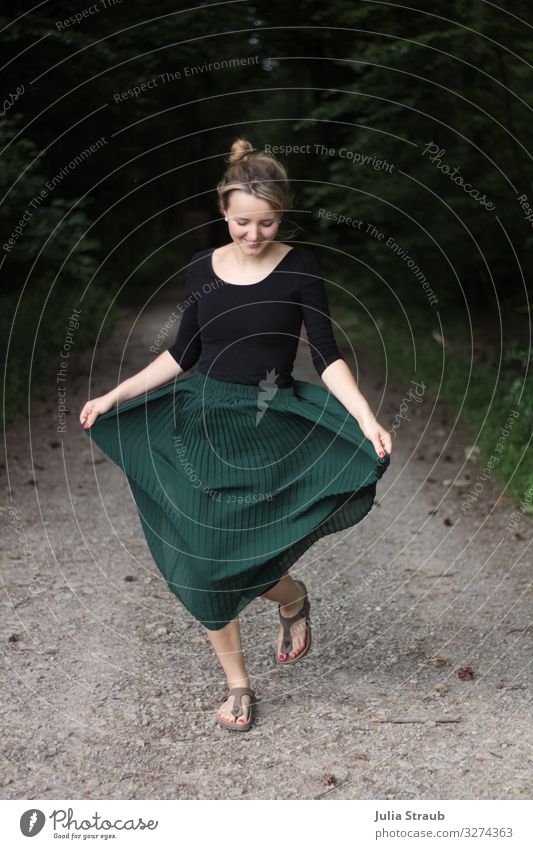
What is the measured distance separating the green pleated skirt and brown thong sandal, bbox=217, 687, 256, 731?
274mm

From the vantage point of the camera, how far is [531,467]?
6.61 m

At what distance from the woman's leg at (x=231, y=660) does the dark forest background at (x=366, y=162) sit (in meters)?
3.10

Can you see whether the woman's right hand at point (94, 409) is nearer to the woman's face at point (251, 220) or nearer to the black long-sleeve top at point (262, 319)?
the black long-sleeve top at point (262, 319)

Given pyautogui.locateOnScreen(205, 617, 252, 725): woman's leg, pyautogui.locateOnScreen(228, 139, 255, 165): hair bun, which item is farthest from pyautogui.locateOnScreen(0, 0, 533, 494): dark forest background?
pyautogui.locateOnScreen(205, 617, 252, 725): woman's leg

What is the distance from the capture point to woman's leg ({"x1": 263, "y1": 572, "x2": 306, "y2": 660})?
154 inches

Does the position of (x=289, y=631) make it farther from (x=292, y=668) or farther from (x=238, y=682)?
(x=238, y=682)

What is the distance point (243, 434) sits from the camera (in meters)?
3.57

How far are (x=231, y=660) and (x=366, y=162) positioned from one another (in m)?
8.30

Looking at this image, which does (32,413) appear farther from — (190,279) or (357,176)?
(190,279)

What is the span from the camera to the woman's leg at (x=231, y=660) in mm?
3572

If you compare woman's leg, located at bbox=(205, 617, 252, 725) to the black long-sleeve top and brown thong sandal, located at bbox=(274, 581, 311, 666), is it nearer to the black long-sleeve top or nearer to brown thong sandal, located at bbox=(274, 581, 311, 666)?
brown thong sandal, located at bbox=(274, 581, 311, 666)

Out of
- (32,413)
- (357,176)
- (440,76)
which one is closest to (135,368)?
(32,413)

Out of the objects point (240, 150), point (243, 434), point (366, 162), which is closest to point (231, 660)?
point (243, 434)

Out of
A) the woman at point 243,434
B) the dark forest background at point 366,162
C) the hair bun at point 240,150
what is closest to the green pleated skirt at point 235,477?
the woman at point 243,434
